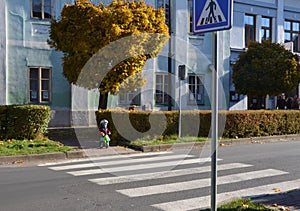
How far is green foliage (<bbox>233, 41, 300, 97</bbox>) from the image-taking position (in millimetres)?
20797

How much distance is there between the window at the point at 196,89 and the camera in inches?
914

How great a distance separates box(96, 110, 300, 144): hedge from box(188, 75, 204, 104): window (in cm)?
585

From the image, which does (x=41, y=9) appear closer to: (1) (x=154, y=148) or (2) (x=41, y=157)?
(1) (x=154, y=148)

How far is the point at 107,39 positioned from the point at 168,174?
636 centimetres

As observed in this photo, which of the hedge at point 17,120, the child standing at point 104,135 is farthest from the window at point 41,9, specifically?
the child standing at point 104,135

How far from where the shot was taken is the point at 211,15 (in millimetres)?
4465

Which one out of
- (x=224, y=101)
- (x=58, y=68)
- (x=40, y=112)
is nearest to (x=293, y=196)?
(x=40, y=112)

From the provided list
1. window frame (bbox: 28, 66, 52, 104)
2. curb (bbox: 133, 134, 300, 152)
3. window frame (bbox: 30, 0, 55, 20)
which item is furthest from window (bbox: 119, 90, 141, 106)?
curb (bbox: 133, 134, 300, 152)

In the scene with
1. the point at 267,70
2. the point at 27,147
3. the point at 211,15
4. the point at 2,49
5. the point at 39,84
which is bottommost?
the point at 27,147

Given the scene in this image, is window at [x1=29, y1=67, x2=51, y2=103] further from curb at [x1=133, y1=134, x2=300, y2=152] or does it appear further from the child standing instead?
curb at [x1=133, y1=134, x2=300, y2=152]

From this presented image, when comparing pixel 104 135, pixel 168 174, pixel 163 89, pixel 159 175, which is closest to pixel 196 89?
pixel 163 89

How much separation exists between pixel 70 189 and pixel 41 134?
276 inches

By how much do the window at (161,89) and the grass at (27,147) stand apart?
964cm

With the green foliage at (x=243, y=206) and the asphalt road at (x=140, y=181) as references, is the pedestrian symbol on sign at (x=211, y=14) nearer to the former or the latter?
the green foliage at (x=243, y=206)
